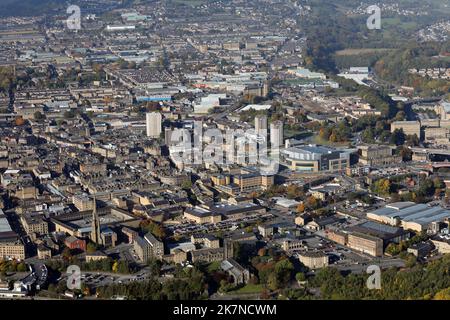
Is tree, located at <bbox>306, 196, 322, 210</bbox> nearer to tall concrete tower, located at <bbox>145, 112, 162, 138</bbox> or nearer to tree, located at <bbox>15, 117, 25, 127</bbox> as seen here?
tall concrete tower, located at <bbox>145, 112, 162, 138</bbox>

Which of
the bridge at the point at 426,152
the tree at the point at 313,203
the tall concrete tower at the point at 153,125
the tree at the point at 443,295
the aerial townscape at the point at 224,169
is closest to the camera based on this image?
the tree at the point at 443,295

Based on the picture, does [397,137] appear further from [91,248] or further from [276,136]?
[91,248]

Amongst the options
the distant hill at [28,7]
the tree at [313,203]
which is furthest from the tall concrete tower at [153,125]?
the distant hill at [28,7]

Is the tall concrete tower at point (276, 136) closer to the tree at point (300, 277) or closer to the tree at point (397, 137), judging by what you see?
the tree at point (397, 137)

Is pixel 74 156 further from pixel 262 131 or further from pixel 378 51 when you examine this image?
pixel 378 51

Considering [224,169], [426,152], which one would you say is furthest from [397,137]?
[224,169]

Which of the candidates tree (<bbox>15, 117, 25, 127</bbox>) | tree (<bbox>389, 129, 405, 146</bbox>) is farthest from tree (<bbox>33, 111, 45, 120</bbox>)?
tree (<bbox>389, 129, 405, 146</bbox>)

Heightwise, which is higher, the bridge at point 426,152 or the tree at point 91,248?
the bridge at point 426,152
